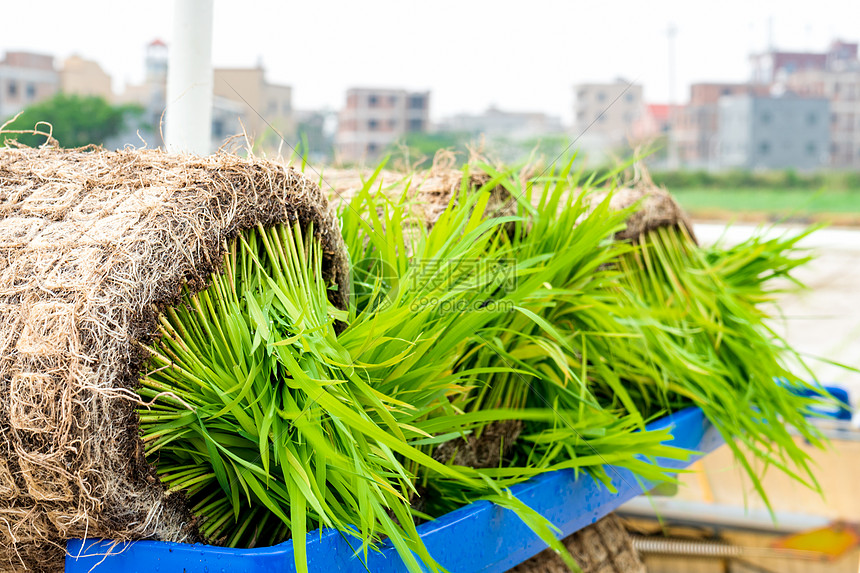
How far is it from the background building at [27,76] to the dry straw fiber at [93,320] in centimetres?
1967

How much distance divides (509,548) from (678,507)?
41.7 inches

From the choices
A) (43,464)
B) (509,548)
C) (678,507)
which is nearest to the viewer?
(43,464)

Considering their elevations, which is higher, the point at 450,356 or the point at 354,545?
the point at 450,356

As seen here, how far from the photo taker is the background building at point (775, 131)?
17.0 m

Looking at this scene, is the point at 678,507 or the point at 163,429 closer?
the point at 163,429

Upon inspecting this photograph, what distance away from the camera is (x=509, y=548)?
71cm

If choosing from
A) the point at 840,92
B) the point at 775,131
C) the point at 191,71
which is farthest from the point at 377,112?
the point at 191,71

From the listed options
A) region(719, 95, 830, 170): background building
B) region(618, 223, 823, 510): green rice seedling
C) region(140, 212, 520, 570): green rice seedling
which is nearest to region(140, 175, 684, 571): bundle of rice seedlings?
region(140, 212, 520, 570): green rice seedling

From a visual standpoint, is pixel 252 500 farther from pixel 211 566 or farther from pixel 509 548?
pixel 509 548

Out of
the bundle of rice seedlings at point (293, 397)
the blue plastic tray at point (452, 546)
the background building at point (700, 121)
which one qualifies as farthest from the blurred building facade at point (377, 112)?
the bundle of rice seedlings at point (293, 397)

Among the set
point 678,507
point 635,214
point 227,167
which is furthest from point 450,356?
point 678,507

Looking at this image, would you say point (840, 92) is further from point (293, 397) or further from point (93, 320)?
point (93, 320)

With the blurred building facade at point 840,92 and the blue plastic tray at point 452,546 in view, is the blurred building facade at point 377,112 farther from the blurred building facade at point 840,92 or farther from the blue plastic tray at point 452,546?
the blue plastic tray at point 452,546
